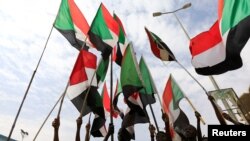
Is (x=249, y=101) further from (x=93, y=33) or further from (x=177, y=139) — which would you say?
(x=93, y=33)

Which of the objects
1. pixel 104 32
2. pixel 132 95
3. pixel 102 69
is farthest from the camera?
pixel 104 32

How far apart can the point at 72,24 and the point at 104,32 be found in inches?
40.3

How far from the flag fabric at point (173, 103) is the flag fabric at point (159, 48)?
3.03 feet

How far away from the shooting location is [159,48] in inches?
400

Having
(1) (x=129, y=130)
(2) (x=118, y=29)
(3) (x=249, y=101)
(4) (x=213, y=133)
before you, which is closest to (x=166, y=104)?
(1) (x=129, y=130)

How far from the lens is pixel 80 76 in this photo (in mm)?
8766

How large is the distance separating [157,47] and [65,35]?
113 inches

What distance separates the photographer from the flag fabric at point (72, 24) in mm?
9805

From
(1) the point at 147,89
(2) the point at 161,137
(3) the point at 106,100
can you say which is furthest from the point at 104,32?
(2) the point at 161,137

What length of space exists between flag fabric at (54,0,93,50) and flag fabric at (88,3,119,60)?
37 centimetres

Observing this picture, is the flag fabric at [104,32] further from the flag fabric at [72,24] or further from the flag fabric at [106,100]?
the flag fabric at [106,100]

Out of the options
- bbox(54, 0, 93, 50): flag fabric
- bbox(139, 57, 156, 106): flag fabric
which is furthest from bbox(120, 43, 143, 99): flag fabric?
bbox(54, 0, 93, 50): flag fabric

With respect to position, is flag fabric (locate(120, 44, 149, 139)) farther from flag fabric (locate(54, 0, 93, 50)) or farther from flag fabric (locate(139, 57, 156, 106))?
flag fabric (locate(54, 0, 93, 50))

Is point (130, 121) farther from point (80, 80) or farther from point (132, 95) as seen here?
point (80, 80)
